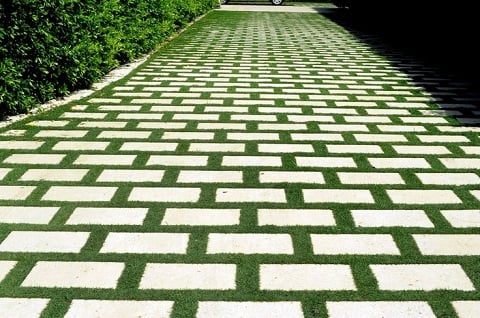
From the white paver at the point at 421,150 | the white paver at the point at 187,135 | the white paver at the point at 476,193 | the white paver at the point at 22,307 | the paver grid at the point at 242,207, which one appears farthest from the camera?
the white paver at the point at 187,135

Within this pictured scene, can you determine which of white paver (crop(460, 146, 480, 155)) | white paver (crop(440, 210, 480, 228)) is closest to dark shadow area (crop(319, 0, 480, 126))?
white paver (crop(460, 146, 480, 155))

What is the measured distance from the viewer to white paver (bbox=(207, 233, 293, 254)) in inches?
141

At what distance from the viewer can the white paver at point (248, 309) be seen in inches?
114

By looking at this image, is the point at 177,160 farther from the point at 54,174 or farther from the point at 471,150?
the point at 471,150

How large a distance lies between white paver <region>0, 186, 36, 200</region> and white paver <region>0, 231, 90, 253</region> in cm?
68

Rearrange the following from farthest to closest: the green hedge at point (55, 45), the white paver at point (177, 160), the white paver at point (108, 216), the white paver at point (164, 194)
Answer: the green hedge at point (55, 45), the white paver at point (177, 160), the white paver at point (164, 194), the white paver at point (108, 216)

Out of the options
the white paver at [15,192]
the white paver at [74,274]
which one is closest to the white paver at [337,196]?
the white paver at [74,274]

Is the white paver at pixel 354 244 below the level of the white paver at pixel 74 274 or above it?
below

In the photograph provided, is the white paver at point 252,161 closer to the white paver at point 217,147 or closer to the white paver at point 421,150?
the white paver at point 217,147

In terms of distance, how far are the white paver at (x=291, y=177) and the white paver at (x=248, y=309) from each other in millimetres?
1927

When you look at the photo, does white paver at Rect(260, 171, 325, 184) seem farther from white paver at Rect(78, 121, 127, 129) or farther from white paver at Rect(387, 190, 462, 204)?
white paver at Rect(78, 121, 127, 129)

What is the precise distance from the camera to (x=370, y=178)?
16.2ft

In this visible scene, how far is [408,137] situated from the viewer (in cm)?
623

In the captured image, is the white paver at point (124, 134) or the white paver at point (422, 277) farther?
the white paver at point (124, 134)
